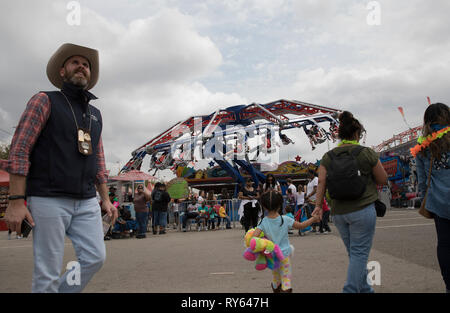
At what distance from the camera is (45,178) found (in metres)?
2.70

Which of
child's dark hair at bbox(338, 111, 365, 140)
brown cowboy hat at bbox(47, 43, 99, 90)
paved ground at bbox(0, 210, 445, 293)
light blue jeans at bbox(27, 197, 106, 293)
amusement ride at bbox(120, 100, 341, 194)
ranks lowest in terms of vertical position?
paved ground at bbox(0, 210, 445, 293)

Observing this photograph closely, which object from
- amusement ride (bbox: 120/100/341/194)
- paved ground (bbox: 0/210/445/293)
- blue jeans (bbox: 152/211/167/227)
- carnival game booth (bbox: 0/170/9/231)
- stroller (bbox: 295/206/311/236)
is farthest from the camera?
carnival game booth (bbox: 0/170/9/231)

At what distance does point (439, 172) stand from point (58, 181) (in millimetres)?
3339

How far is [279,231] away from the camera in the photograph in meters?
4.13

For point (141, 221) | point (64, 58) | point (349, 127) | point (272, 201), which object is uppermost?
point (64, 58)

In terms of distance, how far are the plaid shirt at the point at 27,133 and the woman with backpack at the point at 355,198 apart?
2412mm

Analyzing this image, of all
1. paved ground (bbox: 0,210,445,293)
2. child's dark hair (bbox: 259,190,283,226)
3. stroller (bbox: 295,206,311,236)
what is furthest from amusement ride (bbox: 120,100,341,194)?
child's dark hair (bbox: 259,190,283,226)

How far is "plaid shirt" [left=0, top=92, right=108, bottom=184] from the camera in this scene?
2604 millimetres

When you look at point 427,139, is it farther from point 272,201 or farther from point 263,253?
point 263,253

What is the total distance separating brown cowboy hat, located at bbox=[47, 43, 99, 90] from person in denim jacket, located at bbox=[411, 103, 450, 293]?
10.4 feet

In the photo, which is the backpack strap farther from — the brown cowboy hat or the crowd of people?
the brown cowboy hat

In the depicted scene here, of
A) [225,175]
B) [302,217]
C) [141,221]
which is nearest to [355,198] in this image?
[302,217]

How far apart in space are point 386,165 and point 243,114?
41.3 feet
